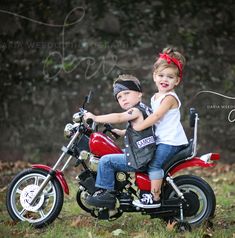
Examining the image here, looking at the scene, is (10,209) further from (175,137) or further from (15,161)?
(15,161)

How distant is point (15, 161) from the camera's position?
9336mm

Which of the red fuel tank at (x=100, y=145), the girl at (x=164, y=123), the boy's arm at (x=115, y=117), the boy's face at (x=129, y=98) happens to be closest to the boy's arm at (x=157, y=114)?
the girl at (x=164, y=123)

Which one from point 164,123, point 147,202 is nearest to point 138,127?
point 164,123

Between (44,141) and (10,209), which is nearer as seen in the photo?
(10,209)

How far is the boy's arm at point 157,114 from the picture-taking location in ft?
15.6

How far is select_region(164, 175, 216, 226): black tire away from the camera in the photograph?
493 centimetres

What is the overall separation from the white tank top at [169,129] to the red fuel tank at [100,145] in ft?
1.62

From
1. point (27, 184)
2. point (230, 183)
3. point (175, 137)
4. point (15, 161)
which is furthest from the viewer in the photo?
point (15, 161)

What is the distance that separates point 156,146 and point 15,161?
5.06 meters

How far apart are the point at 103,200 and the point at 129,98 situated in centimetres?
106

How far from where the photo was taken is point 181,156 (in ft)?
16.0

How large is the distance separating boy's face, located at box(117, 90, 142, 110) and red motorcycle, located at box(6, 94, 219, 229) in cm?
36

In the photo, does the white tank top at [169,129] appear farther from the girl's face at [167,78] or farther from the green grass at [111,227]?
the green grass at [111,227]

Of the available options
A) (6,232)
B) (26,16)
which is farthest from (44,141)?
(6,232)
